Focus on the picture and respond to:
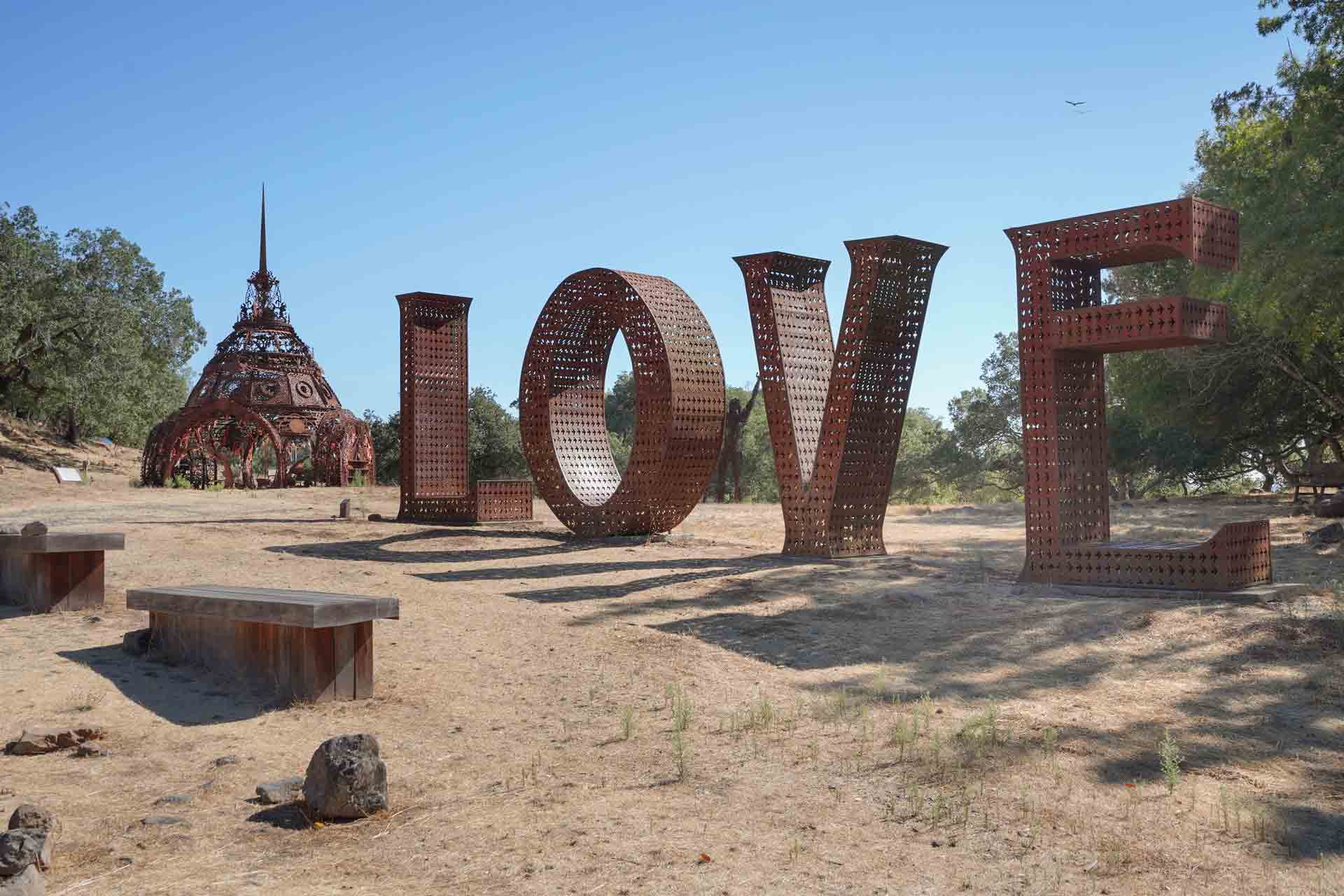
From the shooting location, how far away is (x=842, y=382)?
12391mm

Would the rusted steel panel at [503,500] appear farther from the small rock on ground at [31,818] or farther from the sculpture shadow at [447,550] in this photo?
the small rock on ground at [31,818]

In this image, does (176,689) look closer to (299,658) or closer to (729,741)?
(299,658)

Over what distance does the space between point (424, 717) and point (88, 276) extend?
95.3 ft

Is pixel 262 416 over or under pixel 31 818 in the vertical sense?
over

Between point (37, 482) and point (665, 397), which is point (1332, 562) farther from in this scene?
point (37, 482)

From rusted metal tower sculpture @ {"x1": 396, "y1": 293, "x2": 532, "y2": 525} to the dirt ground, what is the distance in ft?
20.9

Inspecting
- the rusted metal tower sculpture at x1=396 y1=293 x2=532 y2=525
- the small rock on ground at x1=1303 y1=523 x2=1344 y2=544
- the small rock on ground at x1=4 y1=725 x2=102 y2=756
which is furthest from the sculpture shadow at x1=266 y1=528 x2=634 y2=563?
the small rock on ground at x1=1303 y1=523 x2=1344 y2=544

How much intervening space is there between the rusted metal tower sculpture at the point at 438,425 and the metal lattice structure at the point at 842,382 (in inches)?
219

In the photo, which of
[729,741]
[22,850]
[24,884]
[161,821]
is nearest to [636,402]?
[729,741]

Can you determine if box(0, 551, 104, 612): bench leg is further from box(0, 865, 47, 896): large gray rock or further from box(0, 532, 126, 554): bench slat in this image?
box(0, 865, 47, 896): large gray rock

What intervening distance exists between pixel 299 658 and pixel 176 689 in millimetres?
859

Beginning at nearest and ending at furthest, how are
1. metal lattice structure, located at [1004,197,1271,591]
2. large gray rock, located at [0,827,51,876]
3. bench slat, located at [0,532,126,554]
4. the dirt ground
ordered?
large gray rock, located at [0,827,51,876], the dirt ground, bench slat, located at [0,532,126,554], metal lattice structure, located at [1004,197,1271,591]

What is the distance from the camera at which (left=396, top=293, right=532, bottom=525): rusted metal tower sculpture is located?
1728 centimetres

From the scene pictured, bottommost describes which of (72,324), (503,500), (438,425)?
(503,500)
